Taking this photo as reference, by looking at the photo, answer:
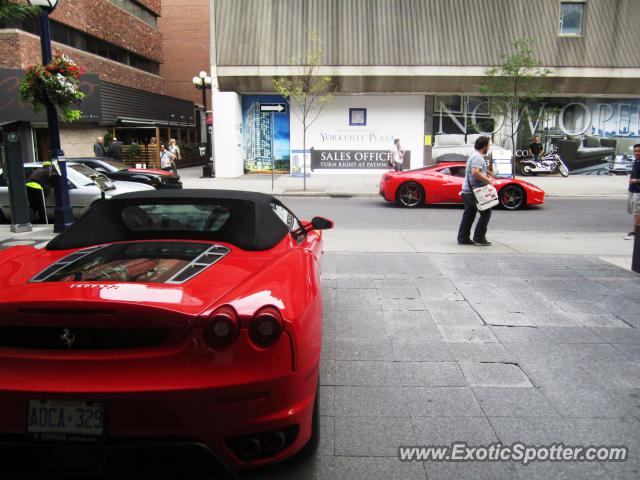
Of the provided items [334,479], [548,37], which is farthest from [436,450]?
[548,37]

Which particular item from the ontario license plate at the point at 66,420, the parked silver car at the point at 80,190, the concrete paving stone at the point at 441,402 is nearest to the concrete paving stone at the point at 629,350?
the concrete paving stone at the point at 441,402

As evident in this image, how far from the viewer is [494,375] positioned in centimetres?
389

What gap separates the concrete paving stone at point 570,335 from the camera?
4.54 meters

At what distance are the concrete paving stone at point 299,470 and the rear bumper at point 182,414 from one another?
39 centimetres

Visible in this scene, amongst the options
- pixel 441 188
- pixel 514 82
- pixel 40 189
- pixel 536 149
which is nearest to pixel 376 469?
pixel 40 189

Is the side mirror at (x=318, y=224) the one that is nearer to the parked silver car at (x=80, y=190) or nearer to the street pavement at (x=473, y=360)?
the street pavement at (x=473, y=360)

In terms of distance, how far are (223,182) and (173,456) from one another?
68.2ft

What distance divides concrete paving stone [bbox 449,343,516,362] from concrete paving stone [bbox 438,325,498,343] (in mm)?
88

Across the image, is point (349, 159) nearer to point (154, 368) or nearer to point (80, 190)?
point (80, 190)

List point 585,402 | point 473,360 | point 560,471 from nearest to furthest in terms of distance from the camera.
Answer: point 560,471
point 585,402
point 473,360

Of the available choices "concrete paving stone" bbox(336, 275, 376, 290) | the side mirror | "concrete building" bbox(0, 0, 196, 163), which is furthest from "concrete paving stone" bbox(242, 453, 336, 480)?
"concrete building" bbox(0, 0, 196, 163)

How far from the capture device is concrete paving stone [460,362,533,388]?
12.3 feet

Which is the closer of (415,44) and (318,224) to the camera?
(318,224)

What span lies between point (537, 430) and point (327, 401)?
4.19 feet
